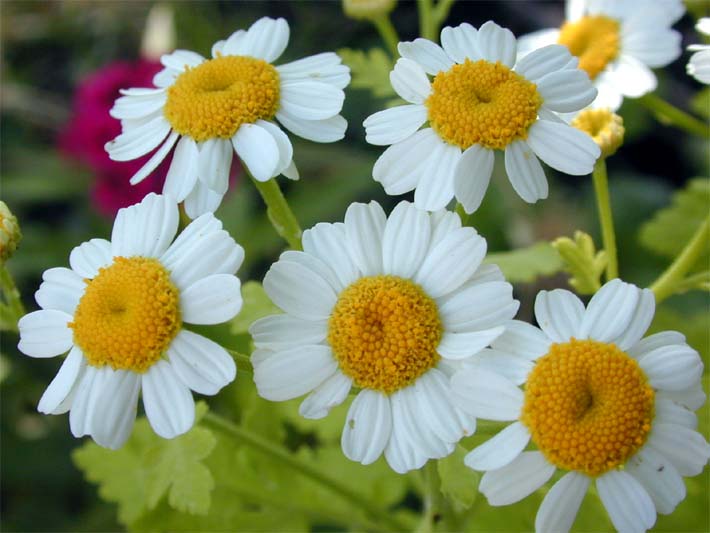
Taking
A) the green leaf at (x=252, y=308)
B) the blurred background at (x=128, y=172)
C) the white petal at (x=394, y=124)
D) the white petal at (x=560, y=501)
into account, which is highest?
the white petal at (x=394, y=124)

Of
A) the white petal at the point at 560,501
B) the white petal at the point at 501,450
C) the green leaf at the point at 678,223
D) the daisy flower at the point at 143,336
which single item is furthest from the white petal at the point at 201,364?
the green leaf at the point at 678,223

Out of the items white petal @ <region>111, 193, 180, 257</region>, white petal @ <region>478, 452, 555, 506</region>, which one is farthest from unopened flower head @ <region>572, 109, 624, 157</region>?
white petal @ <region>111, 193, 180, 257</region>

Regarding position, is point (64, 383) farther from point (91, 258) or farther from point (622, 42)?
point (622, 42)

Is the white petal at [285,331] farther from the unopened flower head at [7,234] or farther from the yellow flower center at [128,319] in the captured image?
the unopened flower head at [7,234]

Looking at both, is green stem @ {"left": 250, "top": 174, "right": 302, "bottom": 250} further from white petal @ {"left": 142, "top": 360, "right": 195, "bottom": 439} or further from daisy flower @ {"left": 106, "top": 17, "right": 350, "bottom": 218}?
white petal @ {"left": 142, "top": 360, "right": 195, "bottom": 439}

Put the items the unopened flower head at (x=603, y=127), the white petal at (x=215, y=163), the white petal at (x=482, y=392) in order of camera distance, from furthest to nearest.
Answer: the unopened flower head at (x=603, y=127) < the white petal at (x=215, y=163) < the white petal at (x=482, y=392)

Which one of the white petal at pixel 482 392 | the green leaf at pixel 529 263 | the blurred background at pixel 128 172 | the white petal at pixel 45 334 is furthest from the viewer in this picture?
the blurred background at pixel 128 172
